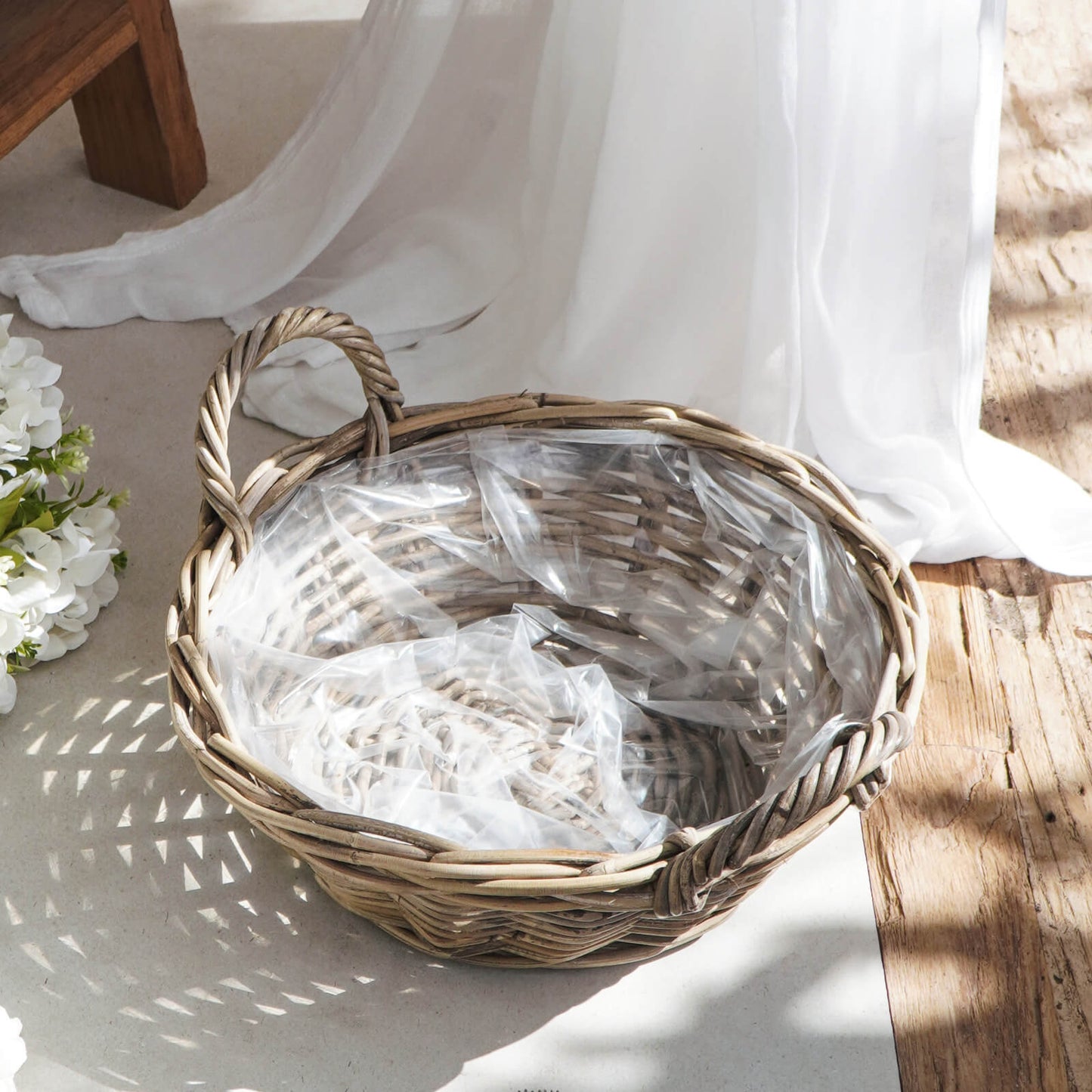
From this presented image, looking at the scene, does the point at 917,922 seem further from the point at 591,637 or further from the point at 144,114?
the point at 144,114

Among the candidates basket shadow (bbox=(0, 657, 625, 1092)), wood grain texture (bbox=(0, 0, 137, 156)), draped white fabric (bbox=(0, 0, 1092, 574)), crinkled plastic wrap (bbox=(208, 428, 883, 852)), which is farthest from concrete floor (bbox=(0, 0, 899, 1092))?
wood grain texture (bbox=(0, 0, 137, 156))

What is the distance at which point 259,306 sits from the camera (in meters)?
1.44

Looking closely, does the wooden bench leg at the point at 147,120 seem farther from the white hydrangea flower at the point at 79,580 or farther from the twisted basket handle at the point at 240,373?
the twisted basket handle at the point at 240,373

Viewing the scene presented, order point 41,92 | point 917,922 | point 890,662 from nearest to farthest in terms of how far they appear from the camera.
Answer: point 890,662 < point 917,922 < point 41,92

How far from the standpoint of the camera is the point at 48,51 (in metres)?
1.34

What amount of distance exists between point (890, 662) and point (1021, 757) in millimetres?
326

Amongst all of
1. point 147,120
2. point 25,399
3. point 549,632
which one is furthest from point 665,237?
point 147,120

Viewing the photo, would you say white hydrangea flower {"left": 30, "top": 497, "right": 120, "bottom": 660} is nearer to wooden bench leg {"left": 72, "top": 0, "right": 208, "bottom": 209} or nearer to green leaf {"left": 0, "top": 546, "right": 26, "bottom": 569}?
green leaf {"left": 0, "top": 546, "right": 26, "bottom": 569}

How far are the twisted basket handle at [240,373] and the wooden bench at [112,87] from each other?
0.56 metres

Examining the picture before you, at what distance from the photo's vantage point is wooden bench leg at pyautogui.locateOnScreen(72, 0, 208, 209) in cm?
144

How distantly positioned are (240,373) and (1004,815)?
71 cm

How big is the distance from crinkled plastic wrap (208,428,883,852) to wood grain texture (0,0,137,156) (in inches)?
22.9

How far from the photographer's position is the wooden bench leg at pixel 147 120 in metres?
1.44

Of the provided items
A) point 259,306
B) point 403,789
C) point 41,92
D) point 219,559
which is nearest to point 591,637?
point 403,789
